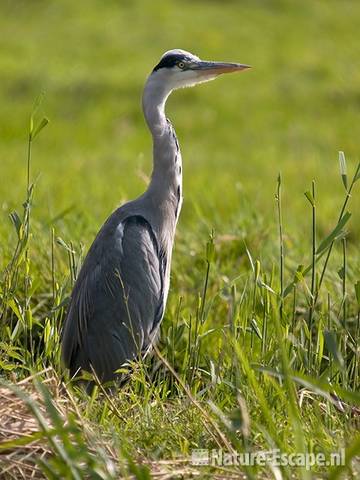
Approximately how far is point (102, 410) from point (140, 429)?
0.22m

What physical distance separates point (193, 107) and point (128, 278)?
8765mm

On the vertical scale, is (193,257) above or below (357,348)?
below

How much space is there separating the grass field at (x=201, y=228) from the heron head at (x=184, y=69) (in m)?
0.37

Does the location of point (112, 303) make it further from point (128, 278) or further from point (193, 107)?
point (193, 107)

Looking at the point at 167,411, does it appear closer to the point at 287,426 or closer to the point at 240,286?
the point at 287,426

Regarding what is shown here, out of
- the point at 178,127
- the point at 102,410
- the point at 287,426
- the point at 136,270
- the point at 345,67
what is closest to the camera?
the point at 287,426

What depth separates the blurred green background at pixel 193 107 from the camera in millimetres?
7684

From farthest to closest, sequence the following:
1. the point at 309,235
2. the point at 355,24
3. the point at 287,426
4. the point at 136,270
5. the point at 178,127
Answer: the point at 355,24
the point at 178,127
the point at 309,235
the point at 136,270
the point at 287,426

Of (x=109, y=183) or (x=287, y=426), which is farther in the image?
(x=109, y=183)

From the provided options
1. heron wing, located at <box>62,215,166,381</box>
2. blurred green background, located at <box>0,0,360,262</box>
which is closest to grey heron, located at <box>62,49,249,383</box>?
heron wing, located at <box>62,215,166,381</box>

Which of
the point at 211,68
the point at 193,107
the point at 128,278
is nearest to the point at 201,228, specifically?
the point at 211,68

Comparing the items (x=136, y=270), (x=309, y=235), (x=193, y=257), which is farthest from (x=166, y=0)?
(x=136, y=270)

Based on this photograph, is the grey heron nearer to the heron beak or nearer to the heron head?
the heron head

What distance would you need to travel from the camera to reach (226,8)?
18.0m
